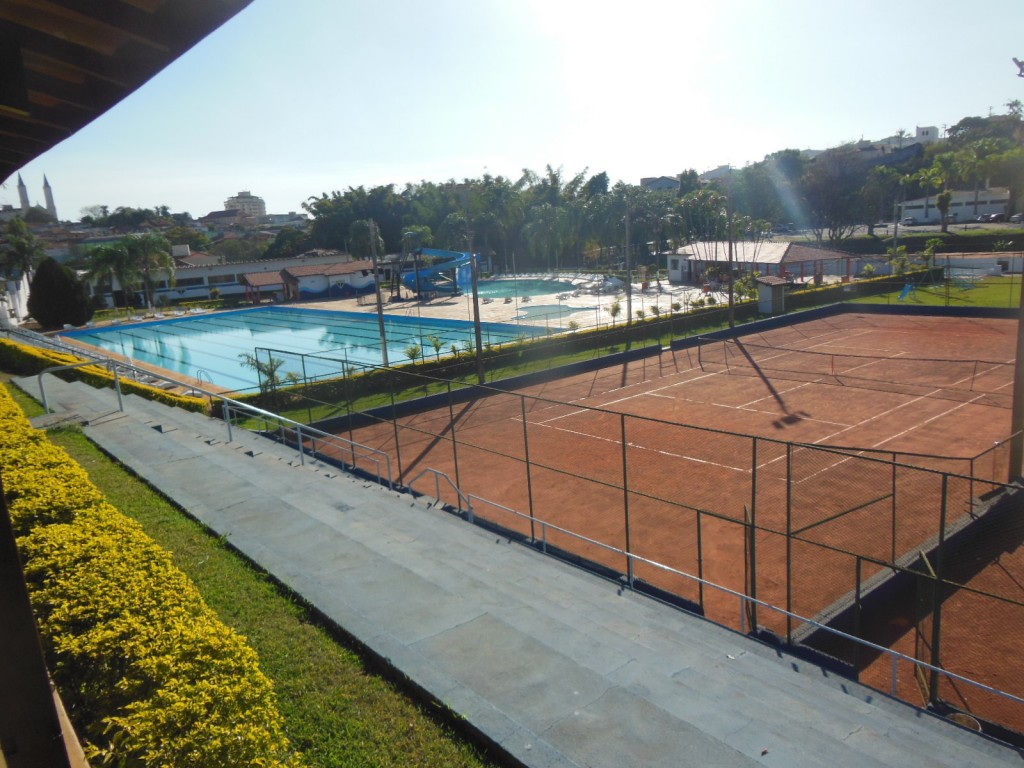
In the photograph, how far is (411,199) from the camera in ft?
295

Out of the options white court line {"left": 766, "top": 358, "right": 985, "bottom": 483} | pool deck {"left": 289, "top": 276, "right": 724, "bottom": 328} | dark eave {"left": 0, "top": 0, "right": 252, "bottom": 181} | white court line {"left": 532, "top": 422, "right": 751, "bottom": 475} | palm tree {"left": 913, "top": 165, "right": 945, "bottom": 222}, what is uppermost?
palm tree {"left": 913, "top": 165, "right": 945, "bottom": 222}

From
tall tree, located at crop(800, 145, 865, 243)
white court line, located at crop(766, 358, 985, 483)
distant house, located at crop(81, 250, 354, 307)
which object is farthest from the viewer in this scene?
tall tree, located at crop(800, 145, 865, 243)

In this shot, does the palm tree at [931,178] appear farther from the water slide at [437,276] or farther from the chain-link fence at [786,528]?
the chain-link fence at [786,528]

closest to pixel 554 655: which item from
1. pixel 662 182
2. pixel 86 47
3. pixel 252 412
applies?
pixel 86 47

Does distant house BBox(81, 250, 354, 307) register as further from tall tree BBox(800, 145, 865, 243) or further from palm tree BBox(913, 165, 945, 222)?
palm tree BBox(913, 165, 945, 222)

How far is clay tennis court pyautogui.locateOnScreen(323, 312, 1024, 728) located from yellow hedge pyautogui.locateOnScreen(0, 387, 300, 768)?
6549mm

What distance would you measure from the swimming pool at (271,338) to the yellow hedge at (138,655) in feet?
86.5

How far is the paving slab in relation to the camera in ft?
20.3

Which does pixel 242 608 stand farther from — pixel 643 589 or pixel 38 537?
pixel 643 589

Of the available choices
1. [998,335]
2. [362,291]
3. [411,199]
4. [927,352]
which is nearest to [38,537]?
[927,352]

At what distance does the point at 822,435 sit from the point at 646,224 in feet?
192

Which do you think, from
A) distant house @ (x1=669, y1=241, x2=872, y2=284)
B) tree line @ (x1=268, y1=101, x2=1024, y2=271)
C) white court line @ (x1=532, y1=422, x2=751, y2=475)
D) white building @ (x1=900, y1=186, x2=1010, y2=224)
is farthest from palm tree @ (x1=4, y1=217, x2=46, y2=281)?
white building @ (x1=900, y1=186, x2=1010, y2=224)

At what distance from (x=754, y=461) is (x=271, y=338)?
4286 centimetres

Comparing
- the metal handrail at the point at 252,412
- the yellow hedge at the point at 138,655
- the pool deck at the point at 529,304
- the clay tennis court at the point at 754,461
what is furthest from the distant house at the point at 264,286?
the yellow hedge at the point at 138,655
